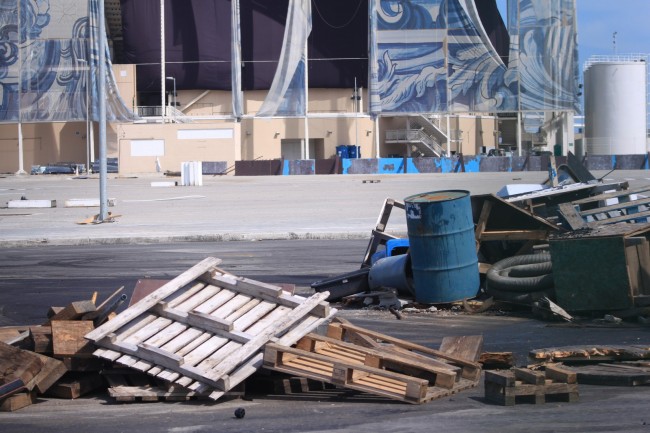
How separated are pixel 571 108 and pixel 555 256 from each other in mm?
57189

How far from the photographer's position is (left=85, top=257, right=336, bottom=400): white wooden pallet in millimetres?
7852

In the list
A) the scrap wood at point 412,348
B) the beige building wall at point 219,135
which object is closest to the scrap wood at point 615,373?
the scrap wood at point 412,348

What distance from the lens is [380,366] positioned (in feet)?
26.9

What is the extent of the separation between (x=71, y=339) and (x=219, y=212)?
72.3ft

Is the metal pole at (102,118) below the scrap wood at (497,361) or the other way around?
the other way around

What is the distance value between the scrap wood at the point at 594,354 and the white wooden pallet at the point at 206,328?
1984mm

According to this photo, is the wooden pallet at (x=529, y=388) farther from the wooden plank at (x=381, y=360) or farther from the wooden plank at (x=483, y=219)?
the wooden plank at (x=483, y=219)

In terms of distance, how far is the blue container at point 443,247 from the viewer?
12070 mm

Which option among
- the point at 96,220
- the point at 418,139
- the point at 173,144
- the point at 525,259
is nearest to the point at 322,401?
the point at 525,259

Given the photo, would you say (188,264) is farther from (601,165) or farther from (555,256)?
(601,165)

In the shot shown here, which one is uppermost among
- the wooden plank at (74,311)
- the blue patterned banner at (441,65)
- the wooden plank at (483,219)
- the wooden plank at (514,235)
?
the blue patterned banner at (441,65)

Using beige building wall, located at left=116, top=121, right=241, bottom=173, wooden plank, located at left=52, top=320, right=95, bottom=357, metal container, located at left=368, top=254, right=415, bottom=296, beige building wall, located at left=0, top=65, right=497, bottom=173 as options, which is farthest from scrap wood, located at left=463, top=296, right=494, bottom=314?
beige building wall, located at left=116, top=121, right=241, bottom=173

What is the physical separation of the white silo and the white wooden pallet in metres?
70.7

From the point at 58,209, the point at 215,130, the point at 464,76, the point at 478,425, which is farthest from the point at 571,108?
the point at 478,425
